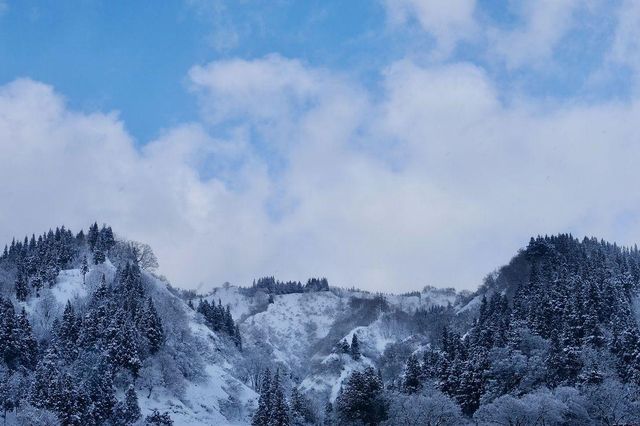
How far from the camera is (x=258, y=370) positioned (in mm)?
175625

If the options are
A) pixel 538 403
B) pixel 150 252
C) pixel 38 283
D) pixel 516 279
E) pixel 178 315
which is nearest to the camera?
pixel 538 403

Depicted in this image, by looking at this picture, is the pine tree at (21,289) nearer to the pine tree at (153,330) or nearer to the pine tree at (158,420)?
the pine tree at (153,330)

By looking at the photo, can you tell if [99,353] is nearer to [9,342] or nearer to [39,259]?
[9,342]

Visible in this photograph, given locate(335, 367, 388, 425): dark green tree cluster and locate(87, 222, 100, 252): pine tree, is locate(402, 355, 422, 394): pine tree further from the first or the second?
locate(87, 222, 100, 252): pine tree

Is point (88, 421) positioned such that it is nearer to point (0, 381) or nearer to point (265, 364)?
point (0, 381)

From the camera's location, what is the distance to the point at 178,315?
16575 centimetres

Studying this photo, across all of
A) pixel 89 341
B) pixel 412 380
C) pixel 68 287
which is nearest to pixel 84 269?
pixel 68 287

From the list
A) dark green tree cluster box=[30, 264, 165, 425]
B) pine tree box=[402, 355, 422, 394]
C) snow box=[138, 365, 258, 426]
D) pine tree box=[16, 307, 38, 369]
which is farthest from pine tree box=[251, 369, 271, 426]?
pine tree box=[16, 307, 38, 369]

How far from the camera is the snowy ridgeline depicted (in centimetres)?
8812

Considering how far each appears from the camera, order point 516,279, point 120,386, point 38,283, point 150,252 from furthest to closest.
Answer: point 150,252
point 516,279
point 38,283
point 120,386

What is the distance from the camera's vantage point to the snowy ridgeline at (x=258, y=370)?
88125 millimetres

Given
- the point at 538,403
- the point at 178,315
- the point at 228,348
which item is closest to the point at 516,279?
the point at 228,348

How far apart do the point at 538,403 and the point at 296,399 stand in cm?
6064

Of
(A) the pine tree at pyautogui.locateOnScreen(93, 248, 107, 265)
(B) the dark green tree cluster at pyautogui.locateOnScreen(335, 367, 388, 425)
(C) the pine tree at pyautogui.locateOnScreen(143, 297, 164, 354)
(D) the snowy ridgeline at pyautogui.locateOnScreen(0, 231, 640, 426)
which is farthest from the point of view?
(A) the pine tree at pyautogui.locateOnScreen(93, 248, 107, 265)
